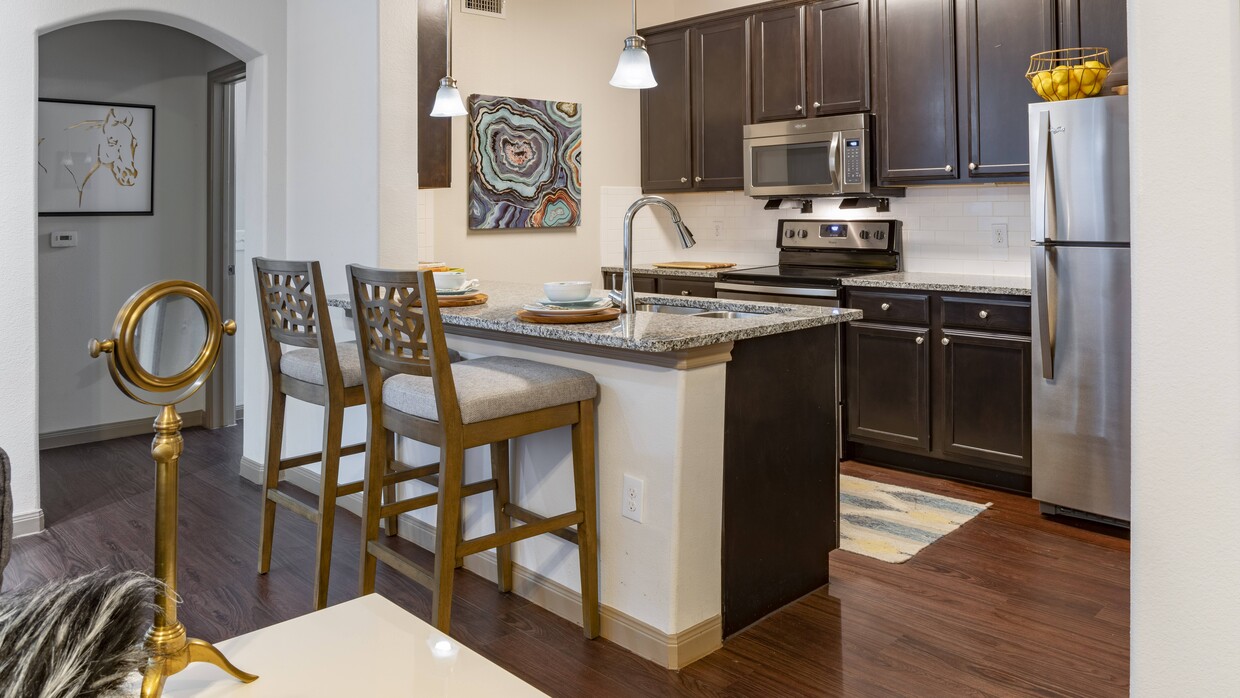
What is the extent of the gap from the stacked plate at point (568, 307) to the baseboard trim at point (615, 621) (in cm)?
85

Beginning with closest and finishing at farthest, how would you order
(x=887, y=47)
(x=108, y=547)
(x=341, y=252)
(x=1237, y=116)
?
1. (x=1237, y=116)
2. (x=108, y=547)
3. (x=341, y=252)
4. (x=887, y=47)

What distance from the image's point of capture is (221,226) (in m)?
5.42

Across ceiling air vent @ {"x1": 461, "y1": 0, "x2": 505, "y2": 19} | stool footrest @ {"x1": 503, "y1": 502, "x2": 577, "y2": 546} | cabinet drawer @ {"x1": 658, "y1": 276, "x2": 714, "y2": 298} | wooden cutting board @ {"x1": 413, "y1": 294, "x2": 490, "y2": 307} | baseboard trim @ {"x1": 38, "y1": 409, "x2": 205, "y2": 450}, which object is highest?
ceiling air vent @ {"x1": 461, "y1": 0, "x2": 505, "y2": 19}

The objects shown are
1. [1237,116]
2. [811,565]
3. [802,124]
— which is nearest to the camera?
[1237,116]

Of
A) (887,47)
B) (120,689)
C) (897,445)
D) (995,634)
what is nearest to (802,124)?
(887,47)

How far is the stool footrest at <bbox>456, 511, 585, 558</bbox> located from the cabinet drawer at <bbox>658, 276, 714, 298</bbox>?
2724 millimetres

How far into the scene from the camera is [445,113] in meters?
3.68

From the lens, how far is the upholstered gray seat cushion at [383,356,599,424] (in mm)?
2432

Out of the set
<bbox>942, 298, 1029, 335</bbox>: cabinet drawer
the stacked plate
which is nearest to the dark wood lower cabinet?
<bbox>942, 298, 1029, 335</bbox>: cabinet drawer

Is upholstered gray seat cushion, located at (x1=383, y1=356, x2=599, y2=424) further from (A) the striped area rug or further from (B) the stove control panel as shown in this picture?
(B) the stove control panel

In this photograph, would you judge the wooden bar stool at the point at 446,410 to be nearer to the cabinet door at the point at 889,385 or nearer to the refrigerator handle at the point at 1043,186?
the refrigerator handle at the point at 1043,186

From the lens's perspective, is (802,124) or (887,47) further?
(802,124)

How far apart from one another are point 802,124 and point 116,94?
381 centimetres

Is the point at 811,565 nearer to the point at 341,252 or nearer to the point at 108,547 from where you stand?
the point at 341,252
